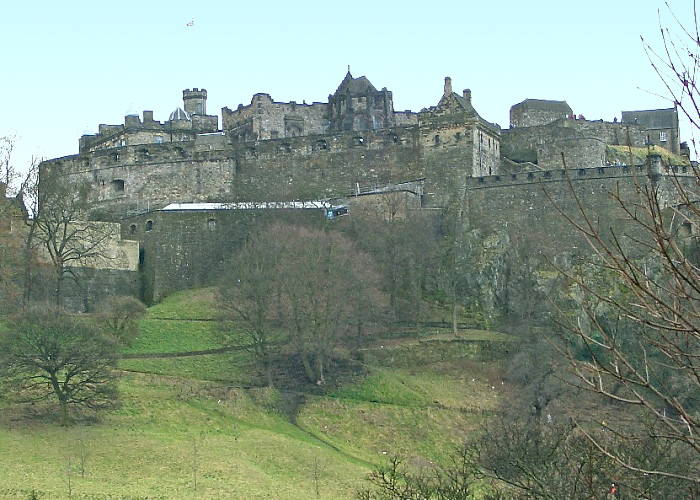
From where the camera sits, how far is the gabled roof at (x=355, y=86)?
5725 cm

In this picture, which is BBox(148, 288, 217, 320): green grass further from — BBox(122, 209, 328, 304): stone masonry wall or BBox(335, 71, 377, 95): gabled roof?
BBox(335, 71, 377, 95): gabled roof

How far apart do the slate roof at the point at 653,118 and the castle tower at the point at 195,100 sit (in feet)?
73.5

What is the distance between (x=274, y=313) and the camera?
36406mm

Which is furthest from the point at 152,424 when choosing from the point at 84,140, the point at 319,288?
the point at 84,140

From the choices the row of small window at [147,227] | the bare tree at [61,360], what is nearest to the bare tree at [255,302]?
the bare tree at [61,360]

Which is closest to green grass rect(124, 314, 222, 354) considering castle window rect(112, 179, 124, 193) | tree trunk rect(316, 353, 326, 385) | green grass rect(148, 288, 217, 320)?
green grass rect(148, 288, 217, 320)

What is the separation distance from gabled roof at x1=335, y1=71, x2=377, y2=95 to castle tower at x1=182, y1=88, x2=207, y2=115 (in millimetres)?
7820

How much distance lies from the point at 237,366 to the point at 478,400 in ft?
25.5

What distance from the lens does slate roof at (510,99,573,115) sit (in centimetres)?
5553

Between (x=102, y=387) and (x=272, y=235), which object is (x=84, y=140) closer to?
(x=272, y=235)

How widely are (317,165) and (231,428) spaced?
20025mm

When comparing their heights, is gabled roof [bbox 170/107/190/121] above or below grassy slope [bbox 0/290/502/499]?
above

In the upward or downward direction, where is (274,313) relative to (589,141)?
downward

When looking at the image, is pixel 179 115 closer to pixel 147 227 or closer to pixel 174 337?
pixel 147 227
